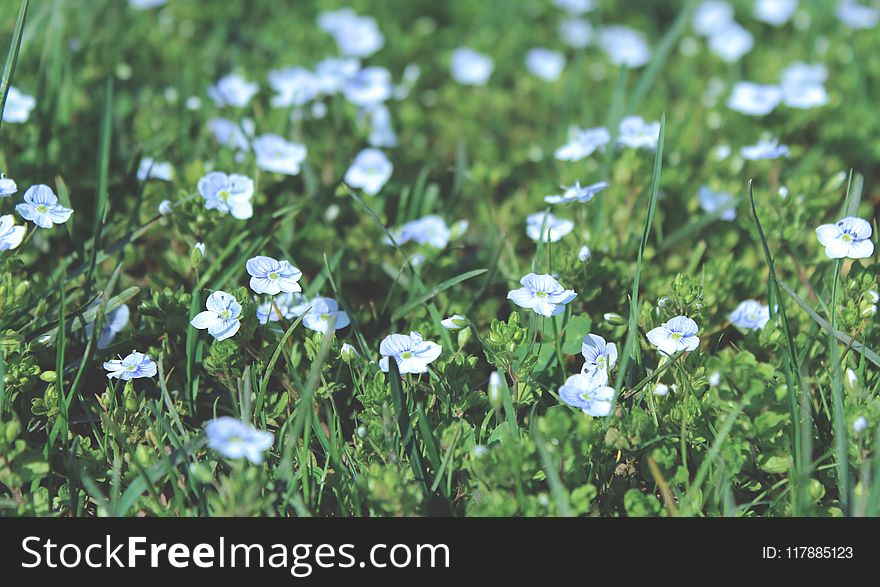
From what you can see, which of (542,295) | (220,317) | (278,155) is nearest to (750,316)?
(542,295)

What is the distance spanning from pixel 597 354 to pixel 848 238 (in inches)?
27.6

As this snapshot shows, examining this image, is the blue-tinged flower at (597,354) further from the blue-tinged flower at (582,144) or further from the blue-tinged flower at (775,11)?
the blue-tinged flower at (775,11)

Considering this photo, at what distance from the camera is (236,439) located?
5.46 ft

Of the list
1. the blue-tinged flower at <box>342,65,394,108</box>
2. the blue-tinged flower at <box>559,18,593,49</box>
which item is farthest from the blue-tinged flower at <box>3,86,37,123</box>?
the blue-tinged flower at <box>559,18,593,49</box>

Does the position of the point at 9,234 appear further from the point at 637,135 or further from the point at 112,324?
the point at 637,135

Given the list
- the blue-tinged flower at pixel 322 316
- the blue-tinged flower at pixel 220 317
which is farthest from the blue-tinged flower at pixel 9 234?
the blue-tinged flower at pixel 322 316

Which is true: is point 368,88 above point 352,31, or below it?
below

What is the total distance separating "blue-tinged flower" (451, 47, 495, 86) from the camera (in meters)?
3.62

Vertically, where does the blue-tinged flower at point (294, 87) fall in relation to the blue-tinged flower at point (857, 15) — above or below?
below

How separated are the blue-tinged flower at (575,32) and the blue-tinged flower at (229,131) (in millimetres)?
1680

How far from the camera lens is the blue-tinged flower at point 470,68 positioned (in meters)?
3.62

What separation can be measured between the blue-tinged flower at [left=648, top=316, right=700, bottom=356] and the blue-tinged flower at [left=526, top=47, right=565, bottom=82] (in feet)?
6.52

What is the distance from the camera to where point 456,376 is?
2016 mm

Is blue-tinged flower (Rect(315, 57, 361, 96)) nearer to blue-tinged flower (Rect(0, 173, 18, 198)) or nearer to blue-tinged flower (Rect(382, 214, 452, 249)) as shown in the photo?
blue-tinged flower (Rect(382, 214, 452, 249))
